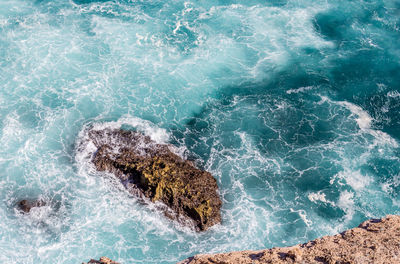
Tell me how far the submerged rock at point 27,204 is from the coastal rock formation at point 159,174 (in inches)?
507

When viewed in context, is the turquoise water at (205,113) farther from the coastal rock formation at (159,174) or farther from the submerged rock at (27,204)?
the coastal rock formation at (159,174)

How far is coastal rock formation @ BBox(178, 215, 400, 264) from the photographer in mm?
41906

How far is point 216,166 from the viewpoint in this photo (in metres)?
74.8

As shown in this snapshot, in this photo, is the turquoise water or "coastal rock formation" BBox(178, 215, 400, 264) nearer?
"coastal rock formation" BBox(178, 215, 400, 264)

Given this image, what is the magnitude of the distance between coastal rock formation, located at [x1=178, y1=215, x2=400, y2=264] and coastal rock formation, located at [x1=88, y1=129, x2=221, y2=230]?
792 inches

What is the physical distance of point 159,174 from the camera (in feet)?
229

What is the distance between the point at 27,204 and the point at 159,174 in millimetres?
26453

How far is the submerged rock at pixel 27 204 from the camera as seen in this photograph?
66.9m

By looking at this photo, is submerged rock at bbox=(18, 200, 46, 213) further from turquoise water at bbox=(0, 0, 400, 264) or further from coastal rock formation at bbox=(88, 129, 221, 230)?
coastal rock formation at bbox=(88, 129, 221, 230)

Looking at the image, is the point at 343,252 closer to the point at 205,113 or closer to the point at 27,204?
the point at 205,113

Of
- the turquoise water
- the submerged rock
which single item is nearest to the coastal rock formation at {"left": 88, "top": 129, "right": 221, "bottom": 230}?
the turquoise water

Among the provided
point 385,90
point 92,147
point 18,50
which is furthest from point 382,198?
point 18,50

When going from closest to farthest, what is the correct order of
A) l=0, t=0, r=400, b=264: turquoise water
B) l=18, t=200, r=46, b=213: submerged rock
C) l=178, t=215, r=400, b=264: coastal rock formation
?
l=178, t=215, r=400, b=264: coastal rock formation
l=0, t=0, r=400, b=264: turquoise water
l=18, t=200, r=46, b=213: submerged rock

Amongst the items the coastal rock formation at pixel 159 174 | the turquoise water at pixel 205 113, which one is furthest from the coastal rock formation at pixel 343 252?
the coastal rock formation at pixel 159 174
